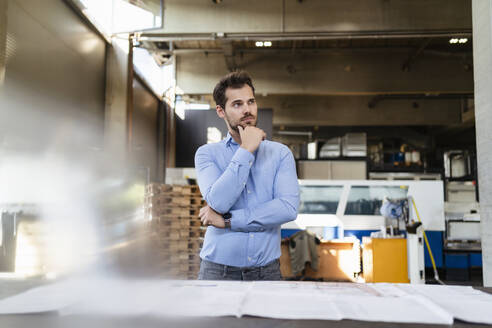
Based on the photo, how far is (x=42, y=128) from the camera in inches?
134

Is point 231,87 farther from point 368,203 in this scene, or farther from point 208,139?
point 208,139

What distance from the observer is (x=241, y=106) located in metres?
1.39

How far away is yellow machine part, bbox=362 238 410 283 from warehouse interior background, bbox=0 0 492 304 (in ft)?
1.59

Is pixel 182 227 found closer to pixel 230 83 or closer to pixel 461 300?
pixel 230 83

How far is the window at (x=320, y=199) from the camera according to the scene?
6.02m

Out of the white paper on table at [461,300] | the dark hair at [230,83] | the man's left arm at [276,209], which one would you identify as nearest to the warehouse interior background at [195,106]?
the man's left arm at [276,209]

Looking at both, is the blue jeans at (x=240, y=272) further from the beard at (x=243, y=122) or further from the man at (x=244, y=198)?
the beard at (x=243, y=122)

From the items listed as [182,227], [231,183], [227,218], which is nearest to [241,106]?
[231,183]

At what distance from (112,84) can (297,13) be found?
134 inches

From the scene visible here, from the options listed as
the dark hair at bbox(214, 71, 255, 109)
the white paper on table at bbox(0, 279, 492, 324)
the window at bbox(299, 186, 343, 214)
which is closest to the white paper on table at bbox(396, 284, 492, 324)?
the white paper on table at bbox(0, 279, 492, 324)

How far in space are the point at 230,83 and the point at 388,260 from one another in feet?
14.4

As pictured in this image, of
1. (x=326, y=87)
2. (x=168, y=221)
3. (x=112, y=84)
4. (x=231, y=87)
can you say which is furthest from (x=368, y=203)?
(x=231, y=87)

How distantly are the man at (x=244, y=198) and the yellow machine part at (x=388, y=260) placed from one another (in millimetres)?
4064

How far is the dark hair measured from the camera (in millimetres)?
1407
